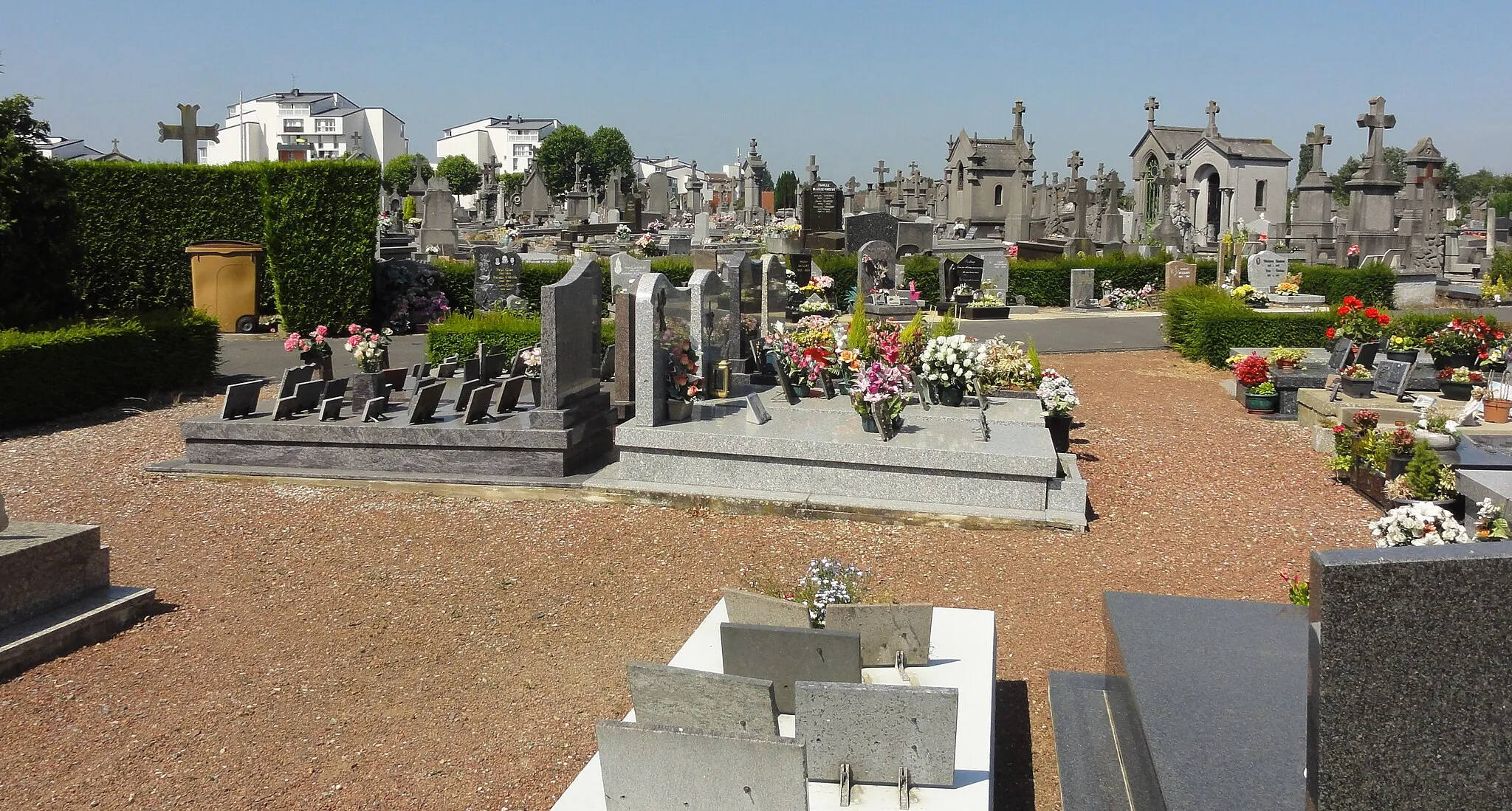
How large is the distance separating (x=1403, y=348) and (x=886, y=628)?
969 centimetres

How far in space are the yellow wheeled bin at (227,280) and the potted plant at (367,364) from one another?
8.74 metres

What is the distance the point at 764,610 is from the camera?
489cm

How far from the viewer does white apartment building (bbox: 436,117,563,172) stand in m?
139

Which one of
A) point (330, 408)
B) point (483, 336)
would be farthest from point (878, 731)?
point (483, 336)

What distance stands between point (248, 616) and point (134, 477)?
4.00 metres

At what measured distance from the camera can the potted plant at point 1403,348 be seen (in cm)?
1159

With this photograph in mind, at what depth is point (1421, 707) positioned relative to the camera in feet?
8.39

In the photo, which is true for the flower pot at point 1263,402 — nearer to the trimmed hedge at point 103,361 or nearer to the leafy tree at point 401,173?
the trimmed hedge at point 103,361

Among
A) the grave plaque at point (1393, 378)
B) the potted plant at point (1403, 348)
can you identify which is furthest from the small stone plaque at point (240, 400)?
the potted plant at point (1403, 348)

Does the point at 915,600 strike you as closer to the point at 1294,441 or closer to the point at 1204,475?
the point at 1204,475

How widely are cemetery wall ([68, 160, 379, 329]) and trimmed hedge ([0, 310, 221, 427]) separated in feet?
13.3

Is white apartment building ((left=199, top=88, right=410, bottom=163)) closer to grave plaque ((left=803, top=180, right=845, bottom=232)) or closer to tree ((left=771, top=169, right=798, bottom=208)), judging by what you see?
tree ((left=771, top=169, right=798, bottom=208))

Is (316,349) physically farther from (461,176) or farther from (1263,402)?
(461,176)

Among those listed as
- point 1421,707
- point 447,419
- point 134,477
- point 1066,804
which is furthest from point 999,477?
point 134,477
